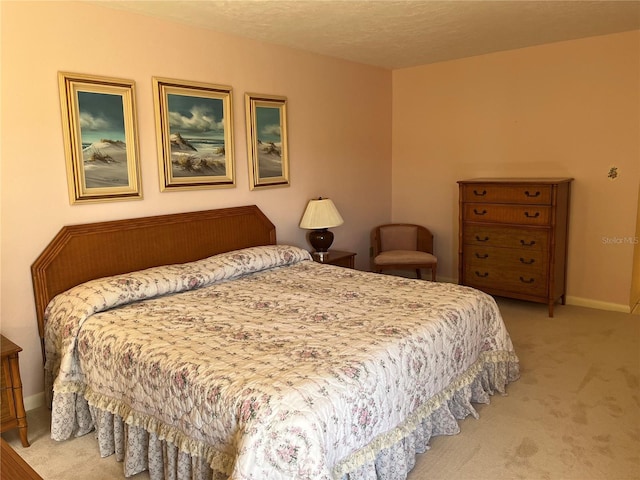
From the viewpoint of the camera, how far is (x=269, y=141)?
4.05 meters

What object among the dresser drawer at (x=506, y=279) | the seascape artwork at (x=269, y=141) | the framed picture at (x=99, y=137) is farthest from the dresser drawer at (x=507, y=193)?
the framed picture at (x=99, y=137)

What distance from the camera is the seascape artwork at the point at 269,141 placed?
397 centimetres

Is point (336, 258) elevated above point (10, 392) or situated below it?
above

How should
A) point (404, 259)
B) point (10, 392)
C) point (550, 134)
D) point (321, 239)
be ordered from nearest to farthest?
1. point (10, 392)
2. point (321, 239)
3. point (550, 134)
4. point (404, 259)

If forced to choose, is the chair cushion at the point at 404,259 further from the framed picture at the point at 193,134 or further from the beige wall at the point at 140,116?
the framed picture at the point at 193,134

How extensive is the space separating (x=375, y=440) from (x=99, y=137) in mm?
2368

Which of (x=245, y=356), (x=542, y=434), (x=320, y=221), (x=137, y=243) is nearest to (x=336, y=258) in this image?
(x=320, y=221)

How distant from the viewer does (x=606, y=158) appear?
4.16 meters

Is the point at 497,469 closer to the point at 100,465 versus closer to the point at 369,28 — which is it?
the point at 100,465

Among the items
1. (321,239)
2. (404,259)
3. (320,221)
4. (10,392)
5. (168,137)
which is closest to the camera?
(10,392)

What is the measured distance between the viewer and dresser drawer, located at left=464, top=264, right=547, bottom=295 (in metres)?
4.18

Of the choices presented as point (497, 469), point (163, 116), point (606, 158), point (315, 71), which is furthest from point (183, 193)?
point (606, 158)

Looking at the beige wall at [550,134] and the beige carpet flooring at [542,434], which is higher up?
the beige wall at [550,134]

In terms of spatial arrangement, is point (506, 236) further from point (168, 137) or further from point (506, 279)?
point (168, 137)
